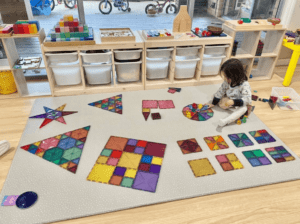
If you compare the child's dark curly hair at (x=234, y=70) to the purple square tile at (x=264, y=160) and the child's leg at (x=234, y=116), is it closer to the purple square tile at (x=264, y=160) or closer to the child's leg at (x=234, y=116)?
the child's leg at (x=234, y=116)

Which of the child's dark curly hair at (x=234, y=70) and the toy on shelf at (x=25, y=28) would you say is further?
the toy on shelf at (x=25, y=28)

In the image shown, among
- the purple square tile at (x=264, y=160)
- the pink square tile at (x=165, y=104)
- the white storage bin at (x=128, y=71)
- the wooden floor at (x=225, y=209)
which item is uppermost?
the white storage bin at (x=128, y=71)

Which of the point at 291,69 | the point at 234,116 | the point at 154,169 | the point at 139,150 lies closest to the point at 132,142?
the point at 139,150

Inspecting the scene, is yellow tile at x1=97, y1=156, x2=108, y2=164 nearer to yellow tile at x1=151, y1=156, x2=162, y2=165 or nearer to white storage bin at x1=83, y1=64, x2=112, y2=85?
yellow tile at x1=151, y1=156, x2=162, y2=165

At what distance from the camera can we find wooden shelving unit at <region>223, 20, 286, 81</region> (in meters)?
2.53

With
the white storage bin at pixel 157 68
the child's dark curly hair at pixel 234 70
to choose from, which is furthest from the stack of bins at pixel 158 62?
the child's dark curly hair at pixel 234 70

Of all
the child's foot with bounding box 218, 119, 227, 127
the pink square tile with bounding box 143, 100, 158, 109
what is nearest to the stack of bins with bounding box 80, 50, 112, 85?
the pink square tile with bounding box 143, 100, 158, 109

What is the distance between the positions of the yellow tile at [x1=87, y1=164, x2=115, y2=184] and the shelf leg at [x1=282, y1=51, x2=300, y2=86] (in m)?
2.26

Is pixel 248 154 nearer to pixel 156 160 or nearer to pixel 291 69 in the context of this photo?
pixel 156 160

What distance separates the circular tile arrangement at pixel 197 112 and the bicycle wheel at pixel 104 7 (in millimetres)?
1504

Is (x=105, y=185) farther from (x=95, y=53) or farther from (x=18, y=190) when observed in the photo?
(x=95, y=53)

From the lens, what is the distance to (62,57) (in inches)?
90.5

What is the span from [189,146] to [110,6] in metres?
1.94

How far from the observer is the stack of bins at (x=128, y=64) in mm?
2383
